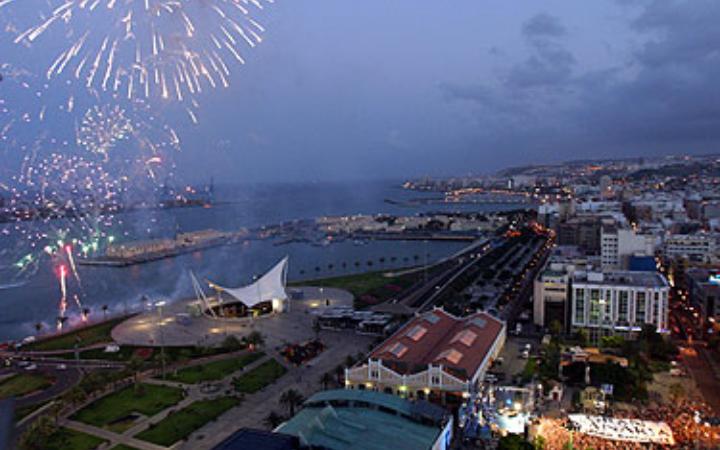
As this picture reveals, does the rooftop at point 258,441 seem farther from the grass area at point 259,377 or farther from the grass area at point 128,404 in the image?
the grass area at point 259,377

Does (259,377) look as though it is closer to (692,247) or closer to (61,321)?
(61,321)

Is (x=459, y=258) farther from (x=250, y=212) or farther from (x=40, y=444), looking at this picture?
(x=250, y=212)

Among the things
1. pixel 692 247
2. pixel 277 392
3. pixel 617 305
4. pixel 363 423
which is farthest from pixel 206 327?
pixel 692 247

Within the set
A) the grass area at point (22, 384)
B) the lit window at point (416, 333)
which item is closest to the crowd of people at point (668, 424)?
the lit window at point (416, 333)

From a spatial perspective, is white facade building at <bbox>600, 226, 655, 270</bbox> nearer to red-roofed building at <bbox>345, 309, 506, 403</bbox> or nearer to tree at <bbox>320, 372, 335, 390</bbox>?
red-roofed building at <bbox>345, 309, 506, 403</bbox>

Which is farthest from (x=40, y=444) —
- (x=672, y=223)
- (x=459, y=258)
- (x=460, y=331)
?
(x=672, y=223)
